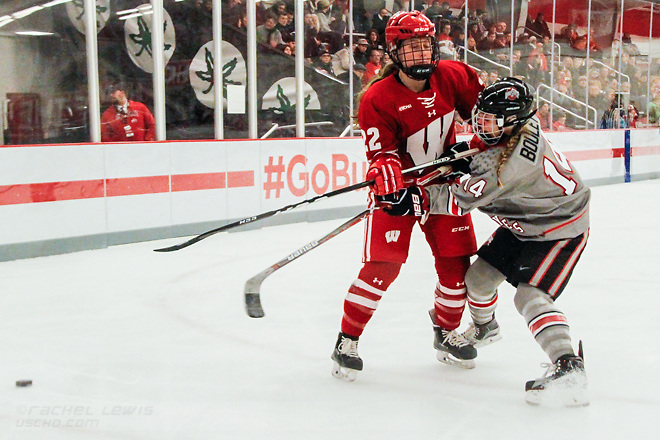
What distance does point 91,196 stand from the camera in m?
4.75

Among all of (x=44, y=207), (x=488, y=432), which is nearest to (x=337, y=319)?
(x=488, y=432)

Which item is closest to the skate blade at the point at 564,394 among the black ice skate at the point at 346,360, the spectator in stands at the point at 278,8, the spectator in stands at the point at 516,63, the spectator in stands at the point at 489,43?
the black ice skate at the point at 346,360

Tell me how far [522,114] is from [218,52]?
14.7 ft

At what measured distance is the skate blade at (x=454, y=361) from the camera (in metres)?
2.34

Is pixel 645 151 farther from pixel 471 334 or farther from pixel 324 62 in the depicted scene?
pixel 471 334

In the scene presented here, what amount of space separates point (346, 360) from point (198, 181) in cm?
339

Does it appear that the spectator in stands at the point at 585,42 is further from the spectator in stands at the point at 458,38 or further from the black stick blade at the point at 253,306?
the black stick blade at the point at 253,306

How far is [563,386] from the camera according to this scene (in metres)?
1.95

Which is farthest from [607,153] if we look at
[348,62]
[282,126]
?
[282,126]

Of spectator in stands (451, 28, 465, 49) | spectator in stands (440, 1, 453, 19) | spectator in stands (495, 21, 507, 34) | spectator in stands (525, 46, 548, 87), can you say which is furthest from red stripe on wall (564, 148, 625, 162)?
spectator in stands (440, 1, 453, 19)

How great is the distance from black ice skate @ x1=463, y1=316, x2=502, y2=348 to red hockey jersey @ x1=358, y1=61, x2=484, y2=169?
1.87 ft

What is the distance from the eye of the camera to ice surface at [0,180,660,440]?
189cm

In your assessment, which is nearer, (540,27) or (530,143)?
(530,143)

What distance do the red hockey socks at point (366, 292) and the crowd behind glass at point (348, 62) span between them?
61 cm
